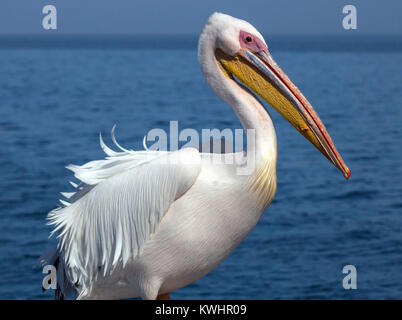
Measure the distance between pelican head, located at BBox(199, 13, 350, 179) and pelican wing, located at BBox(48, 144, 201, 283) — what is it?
1.87ft

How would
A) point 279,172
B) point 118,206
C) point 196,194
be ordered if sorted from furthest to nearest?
point 279,172
point 118,206
point 196,194

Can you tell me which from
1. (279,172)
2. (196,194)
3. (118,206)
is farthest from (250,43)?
(279,172)

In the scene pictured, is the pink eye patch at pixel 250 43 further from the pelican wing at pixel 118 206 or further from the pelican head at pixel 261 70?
the pelican wing at pixel 118 206

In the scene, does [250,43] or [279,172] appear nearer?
[250,43]

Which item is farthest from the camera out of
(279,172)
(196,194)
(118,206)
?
(279,172)

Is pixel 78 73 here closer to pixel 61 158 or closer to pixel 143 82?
pixel 143 82

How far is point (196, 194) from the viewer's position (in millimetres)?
3713

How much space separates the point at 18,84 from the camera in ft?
116

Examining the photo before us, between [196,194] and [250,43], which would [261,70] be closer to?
[250,43]

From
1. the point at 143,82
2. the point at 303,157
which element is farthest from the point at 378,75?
the point at 303,157

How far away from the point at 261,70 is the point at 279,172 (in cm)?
1365

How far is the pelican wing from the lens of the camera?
3.72 metres

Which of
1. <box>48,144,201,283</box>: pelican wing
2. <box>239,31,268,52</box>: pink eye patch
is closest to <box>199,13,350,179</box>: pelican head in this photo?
<box>239,31,268,52</box>: pink eye patch

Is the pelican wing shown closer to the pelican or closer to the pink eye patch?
the pelican
